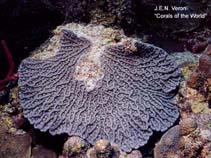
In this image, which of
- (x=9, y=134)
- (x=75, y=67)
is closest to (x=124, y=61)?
(x=75, y=67)

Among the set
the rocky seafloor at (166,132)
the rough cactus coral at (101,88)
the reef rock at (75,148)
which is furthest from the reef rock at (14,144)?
the reef rock at (75,148)

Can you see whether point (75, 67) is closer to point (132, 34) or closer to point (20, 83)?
point (20, 83)

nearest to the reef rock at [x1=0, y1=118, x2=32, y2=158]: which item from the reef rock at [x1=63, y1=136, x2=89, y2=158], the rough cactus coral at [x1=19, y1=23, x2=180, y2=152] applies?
the rough cactus coral at [x1=19, y1=23, x2=180, y2=152]

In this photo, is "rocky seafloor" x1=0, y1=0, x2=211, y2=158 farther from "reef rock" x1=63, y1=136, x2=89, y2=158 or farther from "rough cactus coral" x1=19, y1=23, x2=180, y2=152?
"rough cactus coral" x1=19, y1=23, x2=180, y2=152

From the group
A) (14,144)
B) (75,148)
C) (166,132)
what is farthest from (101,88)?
(14,144)

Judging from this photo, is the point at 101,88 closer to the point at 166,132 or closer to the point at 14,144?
the point at 166,132

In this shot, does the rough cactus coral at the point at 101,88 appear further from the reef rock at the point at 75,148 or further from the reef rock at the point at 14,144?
the reef rock at the point at 14,144
